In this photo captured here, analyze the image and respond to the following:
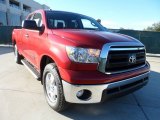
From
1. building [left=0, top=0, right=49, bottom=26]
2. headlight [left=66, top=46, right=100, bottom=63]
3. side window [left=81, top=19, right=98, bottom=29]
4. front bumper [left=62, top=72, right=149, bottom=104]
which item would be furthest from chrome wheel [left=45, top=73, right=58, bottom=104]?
building [left=0, top=0, right=49, bottom=26]

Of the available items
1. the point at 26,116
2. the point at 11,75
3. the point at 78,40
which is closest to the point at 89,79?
the point at 78,40

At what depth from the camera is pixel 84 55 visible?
338 cm

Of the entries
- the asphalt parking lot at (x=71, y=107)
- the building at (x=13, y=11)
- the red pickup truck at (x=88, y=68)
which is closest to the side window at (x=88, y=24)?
the red pickup truck at (x=88, y=68)

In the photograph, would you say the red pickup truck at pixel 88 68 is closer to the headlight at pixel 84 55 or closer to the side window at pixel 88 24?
the headlight at pixel 84 55

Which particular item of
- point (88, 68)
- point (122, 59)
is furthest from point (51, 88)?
point (122, 59)

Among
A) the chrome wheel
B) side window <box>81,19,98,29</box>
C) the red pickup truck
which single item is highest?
side window <box>81,19,98,29</box>

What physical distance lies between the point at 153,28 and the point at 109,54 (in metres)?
48.3

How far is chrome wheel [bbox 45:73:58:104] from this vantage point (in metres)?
3.84

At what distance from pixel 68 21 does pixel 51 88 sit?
173cm

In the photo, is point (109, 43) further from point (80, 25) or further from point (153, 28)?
point (153, 28)

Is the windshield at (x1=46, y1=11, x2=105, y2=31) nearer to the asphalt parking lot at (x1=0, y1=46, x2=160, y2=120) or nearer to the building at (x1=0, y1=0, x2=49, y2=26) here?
the asphalt parking lot at (x1=0, y1=46, x2=160, y2=120)

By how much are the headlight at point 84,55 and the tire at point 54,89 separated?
478mm

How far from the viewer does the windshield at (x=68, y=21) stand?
184 inches

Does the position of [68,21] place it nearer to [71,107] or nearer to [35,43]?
[35,43]
